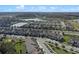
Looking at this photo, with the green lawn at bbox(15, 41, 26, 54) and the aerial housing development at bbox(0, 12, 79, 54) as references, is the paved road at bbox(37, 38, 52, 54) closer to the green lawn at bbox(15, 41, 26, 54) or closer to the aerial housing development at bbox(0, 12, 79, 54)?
the aerial housing development at bbox(0, 12, 79, 54)

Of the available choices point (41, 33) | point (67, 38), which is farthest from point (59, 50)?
point (41, 33)

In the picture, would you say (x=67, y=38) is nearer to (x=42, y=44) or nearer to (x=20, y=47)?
(x=42, y=44)

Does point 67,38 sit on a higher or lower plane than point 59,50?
higher

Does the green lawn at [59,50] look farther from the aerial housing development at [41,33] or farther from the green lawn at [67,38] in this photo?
the green lawn at [67,38]

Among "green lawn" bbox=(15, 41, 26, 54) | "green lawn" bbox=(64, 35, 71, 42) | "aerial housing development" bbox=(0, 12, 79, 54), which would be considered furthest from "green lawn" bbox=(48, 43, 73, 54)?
"green lawn" bbox=(15, 41, 26, 54)

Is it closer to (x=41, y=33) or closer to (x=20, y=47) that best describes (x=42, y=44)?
(x=41, y=33)

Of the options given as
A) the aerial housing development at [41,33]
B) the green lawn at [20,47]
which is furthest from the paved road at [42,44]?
the green lawn at [20,47]

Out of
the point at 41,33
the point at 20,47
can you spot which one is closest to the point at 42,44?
the point at 41,33
